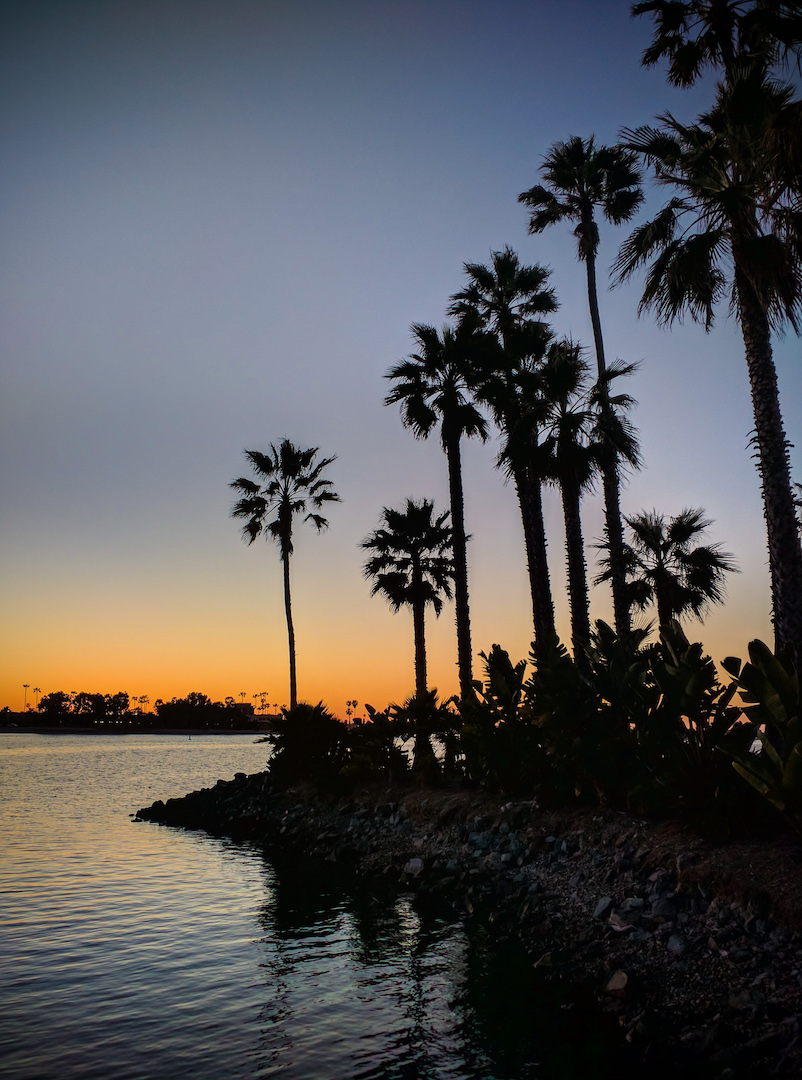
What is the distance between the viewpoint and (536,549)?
74.2 ft

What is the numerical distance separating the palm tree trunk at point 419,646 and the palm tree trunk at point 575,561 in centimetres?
1140

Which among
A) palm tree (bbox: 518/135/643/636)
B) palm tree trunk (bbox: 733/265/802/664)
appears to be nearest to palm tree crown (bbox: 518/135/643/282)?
palm tree (bbox: 518/135/643/636)

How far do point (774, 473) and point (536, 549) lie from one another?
32.2ft

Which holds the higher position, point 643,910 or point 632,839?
point 632,839

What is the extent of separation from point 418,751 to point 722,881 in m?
13.1

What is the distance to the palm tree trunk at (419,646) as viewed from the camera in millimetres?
31953

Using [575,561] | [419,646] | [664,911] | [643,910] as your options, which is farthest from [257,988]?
[419,646]

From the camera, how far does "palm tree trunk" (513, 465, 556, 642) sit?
2203 cm

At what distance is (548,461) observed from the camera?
22.2m

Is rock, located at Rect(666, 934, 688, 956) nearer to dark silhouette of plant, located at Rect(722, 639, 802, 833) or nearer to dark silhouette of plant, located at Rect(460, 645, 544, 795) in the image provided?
dark silhouette of plant, located at Rect(722, 639, 802, 833)

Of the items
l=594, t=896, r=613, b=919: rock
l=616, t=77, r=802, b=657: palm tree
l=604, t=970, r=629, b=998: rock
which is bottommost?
l=604, t=970, r=629, b=998: rock

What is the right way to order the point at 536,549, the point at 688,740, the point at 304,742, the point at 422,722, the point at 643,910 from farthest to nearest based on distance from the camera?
1. the point at 304,742
2. the point at 536,549
3. the point at 422,722
4. the point at 688,740
5. the point at 643,910

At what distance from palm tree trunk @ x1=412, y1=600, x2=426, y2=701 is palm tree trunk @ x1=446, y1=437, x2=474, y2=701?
23.4 feet

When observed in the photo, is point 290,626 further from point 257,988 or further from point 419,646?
point 257,988
